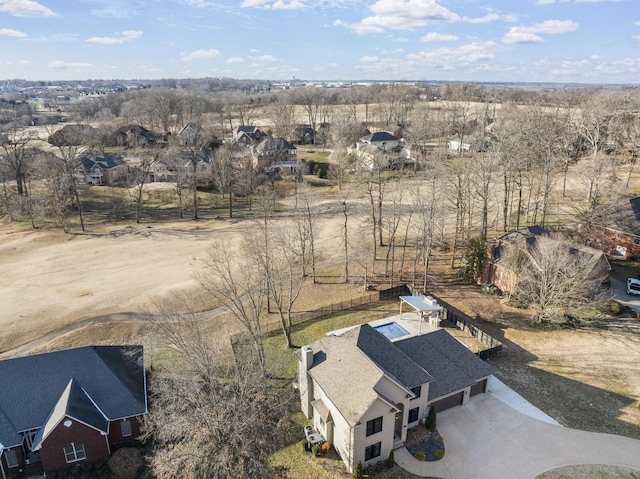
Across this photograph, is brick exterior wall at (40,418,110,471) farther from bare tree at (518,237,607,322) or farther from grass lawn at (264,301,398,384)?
bare tree at (518,237,607,322)

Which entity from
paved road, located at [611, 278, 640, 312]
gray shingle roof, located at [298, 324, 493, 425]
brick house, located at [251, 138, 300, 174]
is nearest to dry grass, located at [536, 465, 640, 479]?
gray shingle roof, located at [298, 324, 493, 425]

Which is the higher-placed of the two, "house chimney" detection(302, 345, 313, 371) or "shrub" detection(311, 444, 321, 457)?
"house chimney" detection(302, 345, 313, 371)

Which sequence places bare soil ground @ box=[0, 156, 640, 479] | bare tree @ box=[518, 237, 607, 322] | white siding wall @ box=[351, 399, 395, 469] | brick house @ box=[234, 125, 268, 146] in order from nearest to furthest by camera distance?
white siding wall @ box=[351, 399, 395, 469] → bare soil ground @ box=[0, 156, 640, 479] → bare tree @ box=[518, 237, 607, 322] → brick house @ box=[234, 125, 268, 146]

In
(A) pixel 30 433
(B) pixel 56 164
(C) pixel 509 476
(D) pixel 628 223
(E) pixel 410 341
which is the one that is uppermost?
(B) pixel 56 164

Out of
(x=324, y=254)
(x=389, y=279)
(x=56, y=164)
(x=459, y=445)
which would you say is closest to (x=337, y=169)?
(x=324, y=254)

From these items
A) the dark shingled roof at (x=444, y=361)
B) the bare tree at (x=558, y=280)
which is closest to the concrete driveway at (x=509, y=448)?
the dark shingled roof at (x=444, y=361)

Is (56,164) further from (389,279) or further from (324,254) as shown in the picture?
(389,279)

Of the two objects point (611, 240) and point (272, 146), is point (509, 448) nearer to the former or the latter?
point (611, 240)

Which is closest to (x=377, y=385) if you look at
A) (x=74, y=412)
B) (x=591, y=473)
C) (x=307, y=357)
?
(x=307, y=357)
